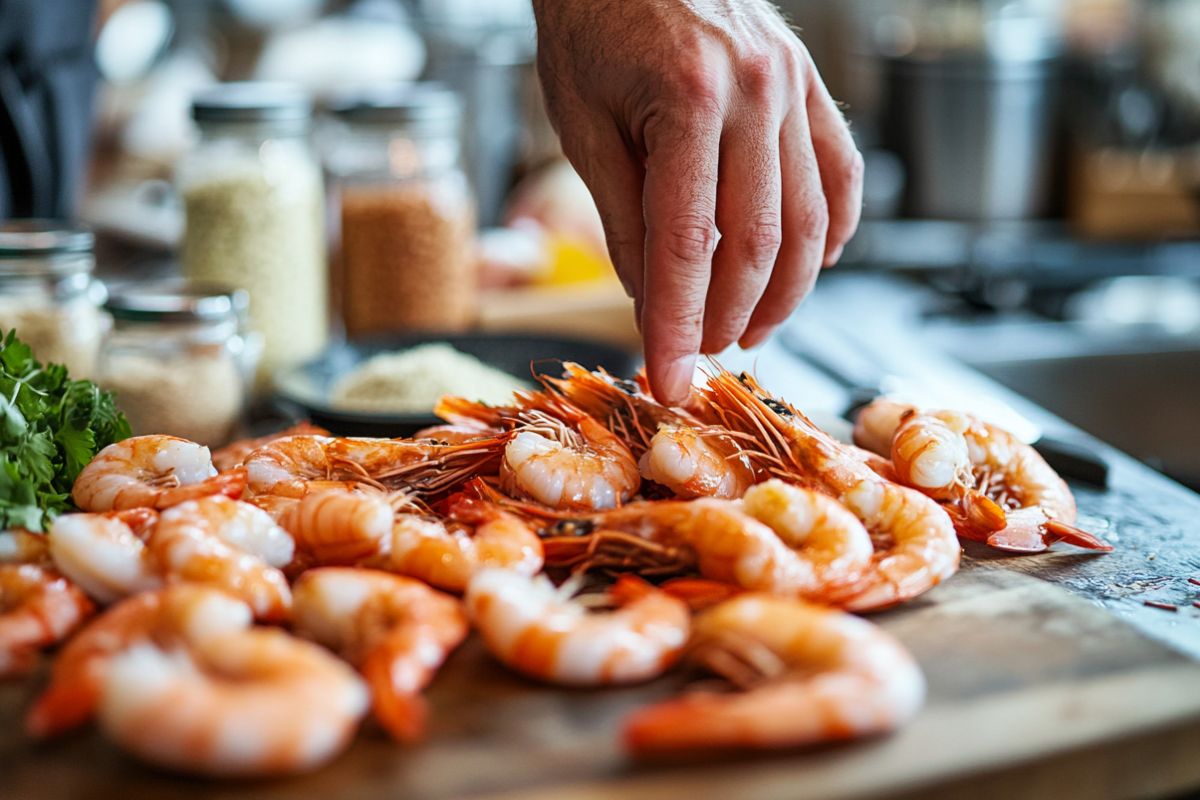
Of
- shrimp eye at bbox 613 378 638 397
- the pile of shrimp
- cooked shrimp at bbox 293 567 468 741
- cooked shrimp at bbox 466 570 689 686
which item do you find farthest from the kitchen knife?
cooked shrimp at bbox 293 567 468 741

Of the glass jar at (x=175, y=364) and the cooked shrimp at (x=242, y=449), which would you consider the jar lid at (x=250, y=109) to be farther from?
the cooked shrimp at (x=242, y=449)

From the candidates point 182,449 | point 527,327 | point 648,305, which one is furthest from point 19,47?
point 648,305

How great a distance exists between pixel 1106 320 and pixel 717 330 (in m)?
1.84

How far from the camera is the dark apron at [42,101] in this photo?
2.30 metres

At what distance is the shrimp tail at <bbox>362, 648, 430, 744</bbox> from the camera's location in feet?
2.97

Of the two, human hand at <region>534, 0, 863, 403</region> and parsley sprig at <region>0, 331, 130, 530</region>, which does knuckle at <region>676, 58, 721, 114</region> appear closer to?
human hand at <region>534, 0, 863, 403</region>

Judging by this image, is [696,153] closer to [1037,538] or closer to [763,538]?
[763,538]

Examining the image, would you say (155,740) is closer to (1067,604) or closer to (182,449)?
(182,449)

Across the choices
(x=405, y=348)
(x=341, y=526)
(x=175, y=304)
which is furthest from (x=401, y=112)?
(x=341, y=526)

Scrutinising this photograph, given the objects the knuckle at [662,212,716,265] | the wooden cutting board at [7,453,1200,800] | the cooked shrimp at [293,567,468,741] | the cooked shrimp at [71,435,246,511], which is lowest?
the wooden cutting board at [7,453,1200,800]

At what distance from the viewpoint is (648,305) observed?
1307mm

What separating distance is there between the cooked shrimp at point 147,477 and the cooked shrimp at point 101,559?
4.7 inches

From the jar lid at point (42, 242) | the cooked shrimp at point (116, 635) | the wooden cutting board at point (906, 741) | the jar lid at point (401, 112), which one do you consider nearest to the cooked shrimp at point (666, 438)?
the wooden cutting board at point (906, 741)

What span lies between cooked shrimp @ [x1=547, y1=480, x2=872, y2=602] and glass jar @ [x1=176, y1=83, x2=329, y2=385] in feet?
3.68
